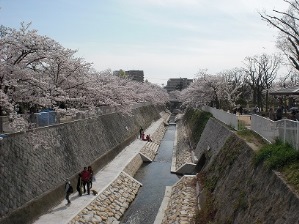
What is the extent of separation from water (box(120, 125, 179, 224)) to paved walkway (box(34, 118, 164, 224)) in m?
1.86

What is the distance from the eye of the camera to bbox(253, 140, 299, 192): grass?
9.59 metres

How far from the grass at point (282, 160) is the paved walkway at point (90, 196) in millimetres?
8513

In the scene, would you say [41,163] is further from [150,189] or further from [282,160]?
[282,160]

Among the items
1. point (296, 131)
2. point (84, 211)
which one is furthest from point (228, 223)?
point (84, 211)

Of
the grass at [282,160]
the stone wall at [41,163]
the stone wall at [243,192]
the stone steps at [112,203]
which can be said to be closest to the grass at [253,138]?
the stone wall at [243,192]

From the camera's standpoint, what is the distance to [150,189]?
23859 mm

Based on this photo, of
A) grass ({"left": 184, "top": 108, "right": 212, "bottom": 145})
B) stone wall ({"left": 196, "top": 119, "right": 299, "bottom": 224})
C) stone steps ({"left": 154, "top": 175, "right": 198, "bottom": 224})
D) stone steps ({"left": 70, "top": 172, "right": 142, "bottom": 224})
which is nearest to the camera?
stone wall ({"left": 196, "top": 119, "right": 299, "bottom": 224})

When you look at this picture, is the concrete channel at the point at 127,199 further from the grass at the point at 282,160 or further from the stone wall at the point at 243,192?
the grass at the point at 282,160

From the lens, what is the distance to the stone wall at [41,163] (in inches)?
534

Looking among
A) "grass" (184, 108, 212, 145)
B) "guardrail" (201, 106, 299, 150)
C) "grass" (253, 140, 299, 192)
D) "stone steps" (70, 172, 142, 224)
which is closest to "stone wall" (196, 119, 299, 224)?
"grass" (253, 140, 299, 192)

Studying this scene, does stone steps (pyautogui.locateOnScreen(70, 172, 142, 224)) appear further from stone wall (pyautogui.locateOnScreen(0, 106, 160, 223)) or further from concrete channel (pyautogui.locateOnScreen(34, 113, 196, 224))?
stone wall (pyautogui.locateOnScreen(0, 106, 160, 223))

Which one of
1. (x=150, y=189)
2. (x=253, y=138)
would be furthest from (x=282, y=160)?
(x=150, y=189)

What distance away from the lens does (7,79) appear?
1331 centimetres

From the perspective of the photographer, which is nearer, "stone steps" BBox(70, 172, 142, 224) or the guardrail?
the guardrail
